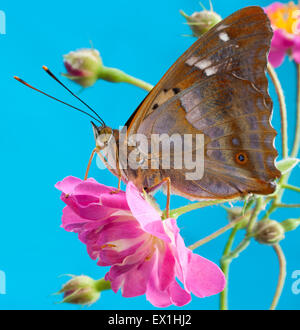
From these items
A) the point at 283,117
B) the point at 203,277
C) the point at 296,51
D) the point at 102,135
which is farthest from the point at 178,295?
the point at 296,51

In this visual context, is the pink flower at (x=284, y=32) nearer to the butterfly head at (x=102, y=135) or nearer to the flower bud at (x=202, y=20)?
the flower bud at (x=202, y=20)

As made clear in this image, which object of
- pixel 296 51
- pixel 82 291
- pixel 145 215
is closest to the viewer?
pixel 145 215

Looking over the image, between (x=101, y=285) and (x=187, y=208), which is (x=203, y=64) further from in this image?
(x=101, y=285)

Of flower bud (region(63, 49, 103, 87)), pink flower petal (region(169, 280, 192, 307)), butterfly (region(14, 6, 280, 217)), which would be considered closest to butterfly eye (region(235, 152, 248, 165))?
butterfly (region(14, 6, 280, 217))

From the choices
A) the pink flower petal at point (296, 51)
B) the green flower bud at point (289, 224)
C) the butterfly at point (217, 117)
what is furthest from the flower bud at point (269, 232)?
the pink flower petal at point (296, 51)
